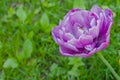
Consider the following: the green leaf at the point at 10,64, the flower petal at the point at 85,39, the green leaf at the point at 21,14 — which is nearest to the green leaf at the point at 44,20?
the green leaf at the point at 21,14

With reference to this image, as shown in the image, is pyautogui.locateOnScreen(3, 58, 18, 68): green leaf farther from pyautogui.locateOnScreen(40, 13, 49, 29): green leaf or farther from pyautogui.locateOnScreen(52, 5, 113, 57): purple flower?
pyautogui.locateOnScreen(52, 5, 113, 57): purple flower

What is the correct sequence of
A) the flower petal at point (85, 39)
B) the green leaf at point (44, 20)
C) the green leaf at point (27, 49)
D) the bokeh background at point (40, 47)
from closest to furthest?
the flower petal at point (85, 39), the bokeh background at point (40, 47), the green leaf at point (27, 49), the green leaf at point (44, 20)

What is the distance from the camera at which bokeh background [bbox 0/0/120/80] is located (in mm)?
1635

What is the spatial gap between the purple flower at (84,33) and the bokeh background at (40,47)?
48 centimetres

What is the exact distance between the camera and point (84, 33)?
1103mm

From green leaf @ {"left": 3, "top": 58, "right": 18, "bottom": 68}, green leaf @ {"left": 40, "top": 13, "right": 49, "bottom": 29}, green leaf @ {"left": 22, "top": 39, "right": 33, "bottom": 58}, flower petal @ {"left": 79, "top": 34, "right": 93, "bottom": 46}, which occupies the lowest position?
green leaf @ {"left": 3, "top": 58, "right": 18, "bottom": 68}

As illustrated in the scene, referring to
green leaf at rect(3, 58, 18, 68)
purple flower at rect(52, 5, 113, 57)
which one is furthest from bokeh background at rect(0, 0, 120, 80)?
purple flower at rect(52, 5, 113, 57)

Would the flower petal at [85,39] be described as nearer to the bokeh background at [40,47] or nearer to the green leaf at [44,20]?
the bokeh background at [40,47]

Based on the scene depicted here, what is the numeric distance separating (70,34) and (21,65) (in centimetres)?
70

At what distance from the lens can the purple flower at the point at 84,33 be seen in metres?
1.08

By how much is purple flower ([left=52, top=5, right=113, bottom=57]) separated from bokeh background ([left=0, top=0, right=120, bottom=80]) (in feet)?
1.57

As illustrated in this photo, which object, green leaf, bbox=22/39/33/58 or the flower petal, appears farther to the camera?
green leaf, bbox=22/39/33/58

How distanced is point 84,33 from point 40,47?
73 centimetres

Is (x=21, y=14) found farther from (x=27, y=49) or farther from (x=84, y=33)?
(x=84, y=33)
